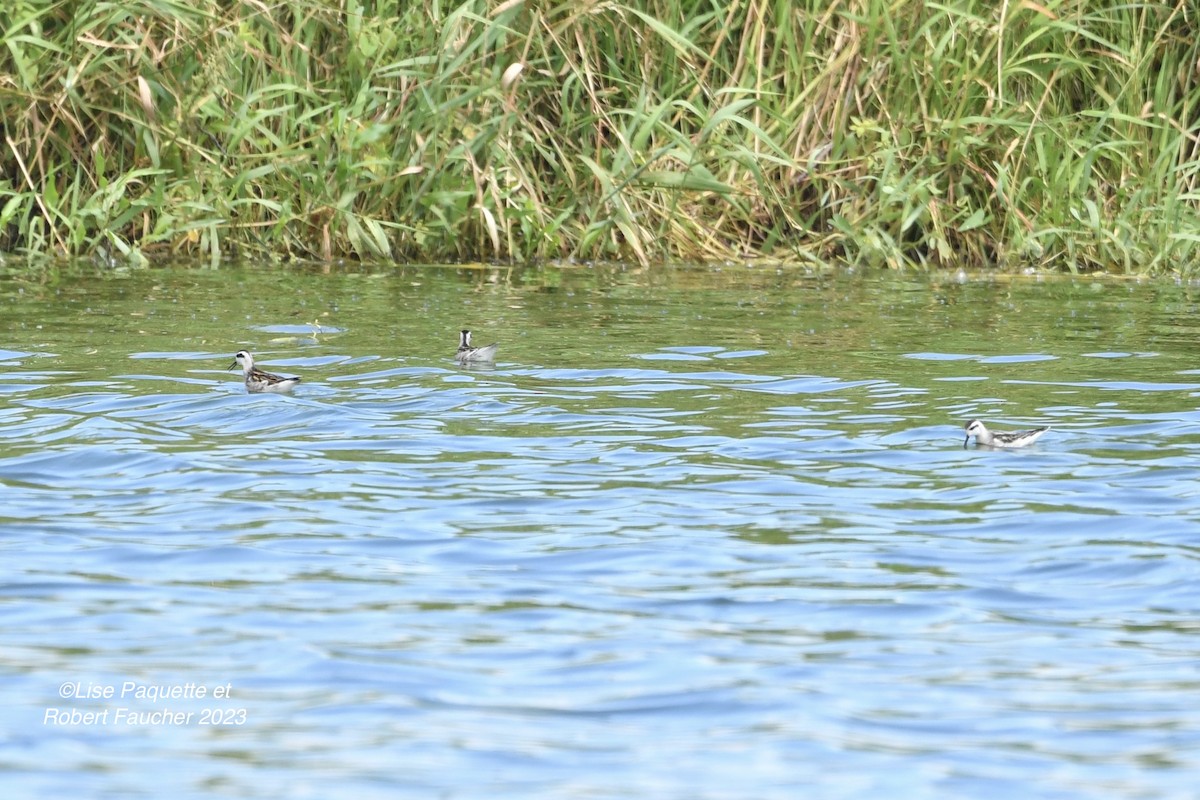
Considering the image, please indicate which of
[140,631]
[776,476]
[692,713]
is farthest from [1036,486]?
[140,631]

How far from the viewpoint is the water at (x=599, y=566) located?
199 inches

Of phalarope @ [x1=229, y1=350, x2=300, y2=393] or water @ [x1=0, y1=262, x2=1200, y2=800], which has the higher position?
phalarope @ [x1=229, y1=350, x2=300, y2=393]

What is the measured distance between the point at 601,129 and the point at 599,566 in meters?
9.84

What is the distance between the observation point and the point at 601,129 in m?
16.2

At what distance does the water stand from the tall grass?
325 centimetres

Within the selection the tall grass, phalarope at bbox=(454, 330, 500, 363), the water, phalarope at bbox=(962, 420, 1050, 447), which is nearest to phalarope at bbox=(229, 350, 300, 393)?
the water

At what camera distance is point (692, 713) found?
5312 mm

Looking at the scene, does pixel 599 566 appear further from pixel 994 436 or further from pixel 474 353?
pixel 474 353

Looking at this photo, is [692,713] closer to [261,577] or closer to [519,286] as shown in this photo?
[261,577]

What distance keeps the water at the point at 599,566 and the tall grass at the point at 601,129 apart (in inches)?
128

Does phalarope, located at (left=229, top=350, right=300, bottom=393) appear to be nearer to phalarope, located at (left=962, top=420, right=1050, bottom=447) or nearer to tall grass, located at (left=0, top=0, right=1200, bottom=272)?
phalarope, located at (left=962, top=420, right=1050, bottom=447)

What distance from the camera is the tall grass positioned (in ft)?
50.2

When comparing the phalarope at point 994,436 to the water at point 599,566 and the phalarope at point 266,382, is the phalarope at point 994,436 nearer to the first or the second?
the water at point 599,566

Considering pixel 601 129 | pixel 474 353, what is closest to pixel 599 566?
pixel 474 353
